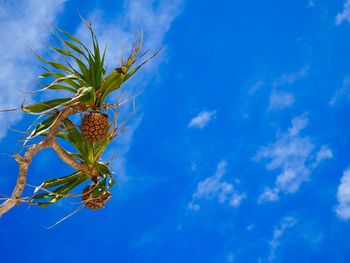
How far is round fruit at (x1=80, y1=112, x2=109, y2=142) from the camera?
17.6ft

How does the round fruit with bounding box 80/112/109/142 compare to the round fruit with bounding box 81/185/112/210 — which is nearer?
the round fruit with bounding box 80/112/109/142

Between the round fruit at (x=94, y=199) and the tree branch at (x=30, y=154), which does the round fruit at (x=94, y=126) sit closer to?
the tree branch at (x=30, y=154)

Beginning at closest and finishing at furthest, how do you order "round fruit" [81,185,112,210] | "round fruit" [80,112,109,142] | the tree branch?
the tree branch → "round fruit" [80,112,109,142] → "round fruit" [81,185,112,210]

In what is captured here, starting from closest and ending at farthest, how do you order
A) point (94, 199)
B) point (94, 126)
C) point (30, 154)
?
point (30, 154) → point (94, 126) → point (94, 199)

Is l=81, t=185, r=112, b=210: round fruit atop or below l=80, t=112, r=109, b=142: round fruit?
below

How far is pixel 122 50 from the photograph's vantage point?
5844 mm

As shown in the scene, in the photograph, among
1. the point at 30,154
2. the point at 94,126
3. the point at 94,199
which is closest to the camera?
the point at 30,154

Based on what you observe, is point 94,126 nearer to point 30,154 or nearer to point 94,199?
point 30,154

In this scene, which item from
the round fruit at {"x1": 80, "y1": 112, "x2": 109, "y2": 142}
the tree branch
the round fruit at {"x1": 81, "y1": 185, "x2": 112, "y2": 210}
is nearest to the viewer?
the tree branch

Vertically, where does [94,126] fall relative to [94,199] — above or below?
above

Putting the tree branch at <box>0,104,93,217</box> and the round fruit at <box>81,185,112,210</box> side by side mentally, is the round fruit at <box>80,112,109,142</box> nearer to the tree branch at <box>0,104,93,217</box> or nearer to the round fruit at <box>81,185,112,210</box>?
the tree branch at <box>0,104,93,217</box>

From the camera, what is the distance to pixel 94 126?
5344 mm

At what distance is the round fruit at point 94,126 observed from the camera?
5.35 m

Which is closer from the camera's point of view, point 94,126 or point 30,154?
point 30,154
